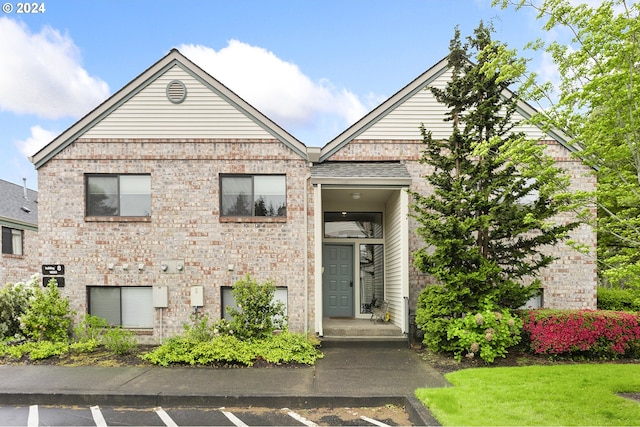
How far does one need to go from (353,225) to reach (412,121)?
144 inches

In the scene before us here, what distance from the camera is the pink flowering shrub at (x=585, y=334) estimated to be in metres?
9.48

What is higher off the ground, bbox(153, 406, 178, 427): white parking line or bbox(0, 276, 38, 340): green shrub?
bbox(0, 276, 38, 340): green shrub

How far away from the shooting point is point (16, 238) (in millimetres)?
20562

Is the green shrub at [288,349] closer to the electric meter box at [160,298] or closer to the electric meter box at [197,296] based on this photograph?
the electric meter box at [197,296]

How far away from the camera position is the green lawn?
5875mm

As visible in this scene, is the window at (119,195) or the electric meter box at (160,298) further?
the window at (119,195)

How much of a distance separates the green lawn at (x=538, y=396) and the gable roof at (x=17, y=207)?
20629 millimetres

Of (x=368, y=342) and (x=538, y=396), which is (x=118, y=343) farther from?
(x=538, y=396)

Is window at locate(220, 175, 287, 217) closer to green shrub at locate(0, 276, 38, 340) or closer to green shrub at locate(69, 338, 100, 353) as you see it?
green shrub at locate(69, 338, 100, 353)

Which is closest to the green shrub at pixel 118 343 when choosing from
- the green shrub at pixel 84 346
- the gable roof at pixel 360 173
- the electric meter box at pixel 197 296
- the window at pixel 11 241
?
the green shrub at pixel 84 346

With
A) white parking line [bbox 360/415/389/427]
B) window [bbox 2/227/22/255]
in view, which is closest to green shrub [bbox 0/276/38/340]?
white parking line [bbox 360/415/389/427]

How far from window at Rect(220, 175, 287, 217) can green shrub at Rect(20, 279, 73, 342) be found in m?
4.56

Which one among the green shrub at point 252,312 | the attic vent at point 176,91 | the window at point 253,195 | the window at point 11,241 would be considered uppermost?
the attic vent at point 176,91

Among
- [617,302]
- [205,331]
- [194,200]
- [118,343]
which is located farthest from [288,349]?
[617,302]
